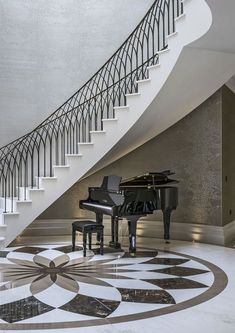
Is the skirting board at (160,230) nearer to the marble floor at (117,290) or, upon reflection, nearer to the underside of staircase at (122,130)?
the marble floor at (117,290)

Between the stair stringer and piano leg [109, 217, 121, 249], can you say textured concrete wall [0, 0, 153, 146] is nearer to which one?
the stair stringer

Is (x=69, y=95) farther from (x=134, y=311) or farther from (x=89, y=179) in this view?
(x=134, y=311)

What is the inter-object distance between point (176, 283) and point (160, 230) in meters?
3.18

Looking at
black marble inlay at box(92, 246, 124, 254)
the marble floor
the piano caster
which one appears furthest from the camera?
the piano caster

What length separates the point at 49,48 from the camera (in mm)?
8438

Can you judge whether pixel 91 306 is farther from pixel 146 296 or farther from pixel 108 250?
pixel 108 250

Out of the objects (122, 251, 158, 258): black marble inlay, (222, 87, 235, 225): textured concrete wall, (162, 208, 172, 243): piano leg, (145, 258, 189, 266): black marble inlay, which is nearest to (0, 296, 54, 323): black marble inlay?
(145, 258, 189, 266): black marble inlay

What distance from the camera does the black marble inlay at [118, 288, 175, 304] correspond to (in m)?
4.02

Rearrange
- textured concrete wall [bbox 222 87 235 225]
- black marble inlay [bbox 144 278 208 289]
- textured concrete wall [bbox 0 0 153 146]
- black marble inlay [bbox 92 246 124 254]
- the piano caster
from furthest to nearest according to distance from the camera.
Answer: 1. textured concrete wall [bbox 0 0 153 146]
2. textured concrete wall [bbox 222 87 235 225]
3. the piano caster
4. black marble inlay [bbox 92 246 124 254]
5. black marble inlay [bbox 144 278 208 289]

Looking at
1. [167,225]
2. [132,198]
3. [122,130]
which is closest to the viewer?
[132,198]

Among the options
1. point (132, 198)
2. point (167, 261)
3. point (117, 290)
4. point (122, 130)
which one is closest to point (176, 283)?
point (117, 290)

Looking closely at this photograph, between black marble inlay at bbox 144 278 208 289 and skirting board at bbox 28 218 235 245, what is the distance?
250 cm

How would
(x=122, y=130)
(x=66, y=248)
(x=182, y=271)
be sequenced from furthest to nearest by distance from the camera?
(x=66, y=248) → (x=122, y=130) → (x=182, y=271)

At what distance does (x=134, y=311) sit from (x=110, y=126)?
344cm
